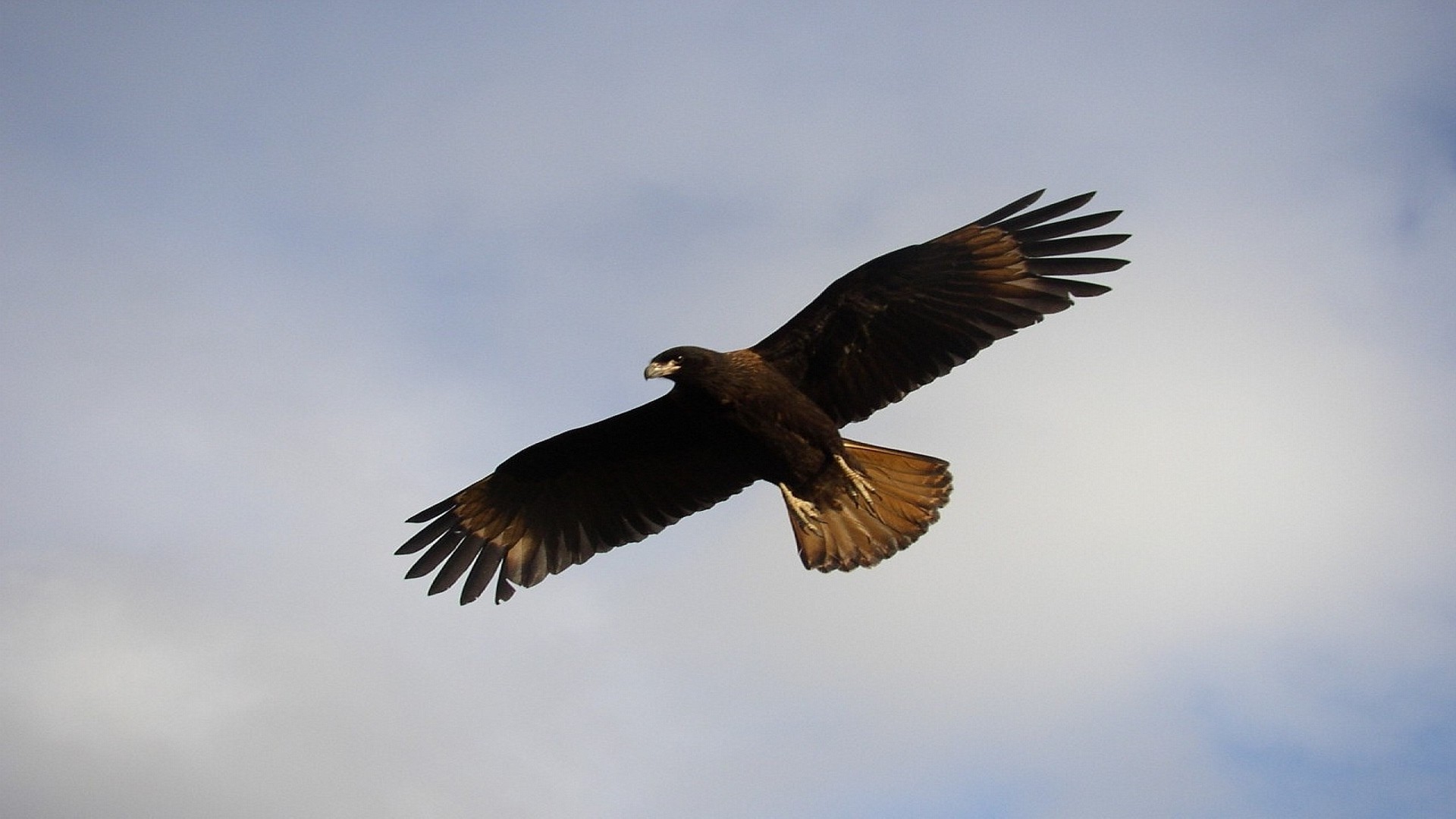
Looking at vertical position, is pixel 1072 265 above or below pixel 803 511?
above

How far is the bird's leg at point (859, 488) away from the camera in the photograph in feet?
→ 24.1

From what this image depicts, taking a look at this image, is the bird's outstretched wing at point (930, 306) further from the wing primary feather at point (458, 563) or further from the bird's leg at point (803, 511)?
the wing primary feather at point (458, 563)

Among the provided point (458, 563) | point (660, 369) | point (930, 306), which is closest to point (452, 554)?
point (458, 563)

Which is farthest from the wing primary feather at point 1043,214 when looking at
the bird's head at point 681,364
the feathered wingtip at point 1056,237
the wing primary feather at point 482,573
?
the wing primary feather at point 482,573

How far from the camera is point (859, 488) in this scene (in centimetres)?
748

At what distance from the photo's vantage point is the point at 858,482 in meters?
7.45

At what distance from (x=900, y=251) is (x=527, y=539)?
304cm

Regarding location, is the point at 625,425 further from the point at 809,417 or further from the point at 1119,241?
the point at 1119,241

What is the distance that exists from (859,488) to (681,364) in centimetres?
131

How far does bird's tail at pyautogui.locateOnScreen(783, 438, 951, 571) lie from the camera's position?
754 cm

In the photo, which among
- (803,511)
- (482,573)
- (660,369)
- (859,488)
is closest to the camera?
(660,369)

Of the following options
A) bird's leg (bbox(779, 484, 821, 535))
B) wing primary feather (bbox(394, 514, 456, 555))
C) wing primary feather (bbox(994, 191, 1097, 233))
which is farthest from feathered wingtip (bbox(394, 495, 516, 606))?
wing primary feather (bbox(994, 191, 1097, 233))

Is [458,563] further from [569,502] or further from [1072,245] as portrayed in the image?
[1072,245]

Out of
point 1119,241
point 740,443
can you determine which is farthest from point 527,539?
point 1119,241
